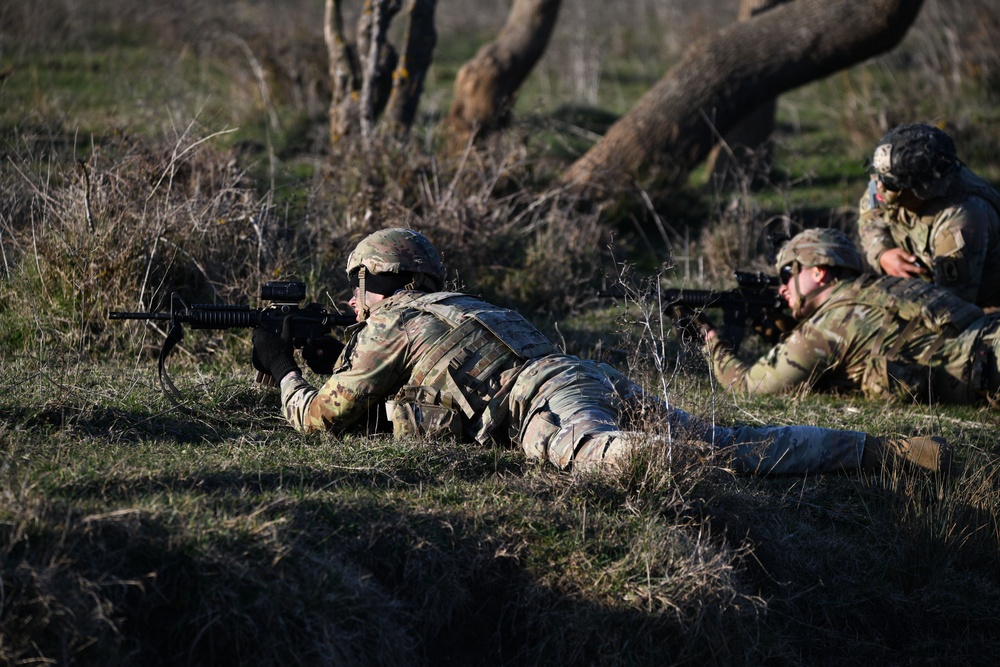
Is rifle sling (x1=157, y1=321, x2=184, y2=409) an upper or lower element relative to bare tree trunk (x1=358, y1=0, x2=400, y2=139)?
lower

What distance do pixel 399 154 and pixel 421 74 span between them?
1546mm

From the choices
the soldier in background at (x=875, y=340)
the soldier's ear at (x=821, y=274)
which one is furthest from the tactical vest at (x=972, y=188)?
the soldier's ear at (x=821, y=274)

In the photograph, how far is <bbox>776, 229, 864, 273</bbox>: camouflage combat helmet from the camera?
671 cm

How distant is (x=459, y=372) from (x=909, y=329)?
310 cm

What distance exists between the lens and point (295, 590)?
3.76m

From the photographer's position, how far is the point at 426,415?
493 centimetres

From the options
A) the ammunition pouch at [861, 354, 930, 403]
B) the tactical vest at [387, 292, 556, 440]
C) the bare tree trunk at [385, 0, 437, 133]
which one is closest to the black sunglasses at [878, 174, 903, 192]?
the ammunition pouch at [861, 354, 930, 403]

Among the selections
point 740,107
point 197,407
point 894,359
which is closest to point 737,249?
point 740,107

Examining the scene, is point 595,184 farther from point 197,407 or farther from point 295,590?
point 295,590

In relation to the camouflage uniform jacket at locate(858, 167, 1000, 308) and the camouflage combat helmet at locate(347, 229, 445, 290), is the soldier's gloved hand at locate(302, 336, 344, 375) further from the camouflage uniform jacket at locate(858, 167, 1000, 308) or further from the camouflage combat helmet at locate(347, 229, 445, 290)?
the camouflage uniform jacket at locate(858, 167, 1000, 308)

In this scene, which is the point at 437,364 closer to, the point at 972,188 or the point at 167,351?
the point at 167,351

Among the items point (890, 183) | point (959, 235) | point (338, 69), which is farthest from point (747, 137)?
point (959, 235)

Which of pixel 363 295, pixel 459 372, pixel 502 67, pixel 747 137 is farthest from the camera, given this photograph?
pixel 747 137

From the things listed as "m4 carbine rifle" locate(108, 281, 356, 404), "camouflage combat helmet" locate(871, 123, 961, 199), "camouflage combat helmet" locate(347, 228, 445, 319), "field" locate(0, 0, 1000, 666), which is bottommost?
"field" locate(0, 0, 1000, 666)
